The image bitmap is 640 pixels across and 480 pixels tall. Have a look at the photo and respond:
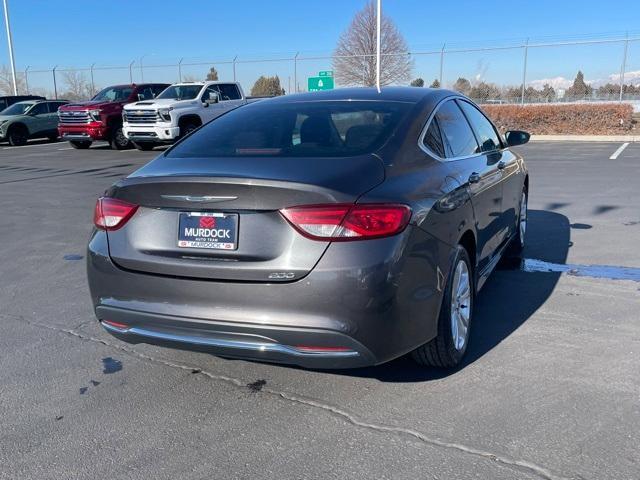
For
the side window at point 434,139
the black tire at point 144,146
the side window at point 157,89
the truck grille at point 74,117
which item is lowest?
the black tire at point 144,146

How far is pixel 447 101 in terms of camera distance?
4.25m

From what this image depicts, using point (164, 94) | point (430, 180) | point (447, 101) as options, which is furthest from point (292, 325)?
point (164, 94)

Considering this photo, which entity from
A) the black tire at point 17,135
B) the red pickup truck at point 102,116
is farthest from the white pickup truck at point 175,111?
the black tire at point 17,135

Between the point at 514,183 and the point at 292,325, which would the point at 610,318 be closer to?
the point at 514,183

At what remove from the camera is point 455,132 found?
4176mm

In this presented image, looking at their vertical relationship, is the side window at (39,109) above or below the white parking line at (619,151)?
above

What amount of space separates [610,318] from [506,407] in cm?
169

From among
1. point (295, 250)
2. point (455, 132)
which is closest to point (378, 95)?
point (455, 132)

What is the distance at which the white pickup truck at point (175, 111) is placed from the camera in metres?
18.3

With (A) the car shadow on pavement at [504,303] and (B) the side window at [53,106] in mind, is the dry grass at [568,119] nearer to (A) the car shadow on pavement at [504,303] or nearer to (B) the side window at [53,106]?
(B) the side window at [53,106]

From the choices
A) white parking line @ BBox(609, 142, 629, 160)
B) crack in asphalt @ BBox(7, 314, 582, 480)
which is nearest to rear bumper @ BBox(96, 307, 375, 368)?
crack in asphalt @ BBox(7, 314, 582, 480)

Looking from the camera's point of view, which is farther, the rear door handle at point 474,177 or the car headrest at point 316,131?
the rear door handle at point 474,177

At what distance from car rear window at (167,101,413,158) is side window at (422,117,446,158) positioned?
185mm

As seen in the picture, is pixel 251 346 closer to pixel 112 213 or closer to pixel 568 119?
pixel 112 213
